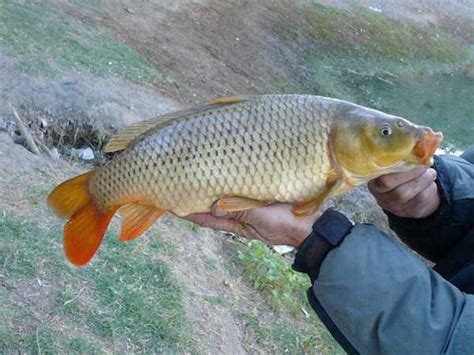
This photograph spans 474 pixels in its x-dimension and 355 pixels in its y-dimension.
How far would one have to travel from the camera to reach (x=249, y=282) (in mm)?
4672

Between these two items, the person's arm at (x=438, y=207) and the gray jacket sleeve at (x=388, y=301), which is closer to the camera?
the gray jacket sleeve at (x=388, y=301)

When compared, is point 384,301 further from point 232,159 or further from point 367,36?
point 367,36

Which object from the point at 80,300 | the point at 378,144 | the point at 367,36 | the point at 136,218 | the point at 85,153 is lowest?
the point at 367,36

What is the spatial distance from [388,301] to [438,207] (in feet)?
2.55

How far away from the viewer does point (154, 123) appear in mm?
2451

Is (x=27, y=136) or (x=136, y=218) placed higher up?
(x=136, y=218)

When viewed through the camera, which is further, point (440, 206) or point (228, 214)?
point (440, 206)

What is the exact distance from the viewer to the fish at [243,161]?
2258 millimetres

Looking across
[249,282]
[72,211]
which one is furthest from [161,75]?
[72,211]

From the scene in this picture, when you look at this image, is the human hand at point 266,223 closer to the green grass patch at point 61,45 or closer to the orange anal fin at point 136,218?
the orange anal fin at point 136,218

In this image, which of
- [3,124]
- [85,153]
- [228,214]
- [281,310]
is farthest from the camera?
[85,153]

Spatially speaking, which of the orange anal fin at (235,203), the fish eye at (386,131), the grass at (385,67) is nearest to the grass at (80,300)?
the orange anal fin at (235,203)

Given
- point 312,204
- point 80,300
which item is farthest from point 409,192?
point 80,300

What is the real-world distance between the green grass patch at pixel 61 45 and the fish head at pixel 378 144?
4.42m
